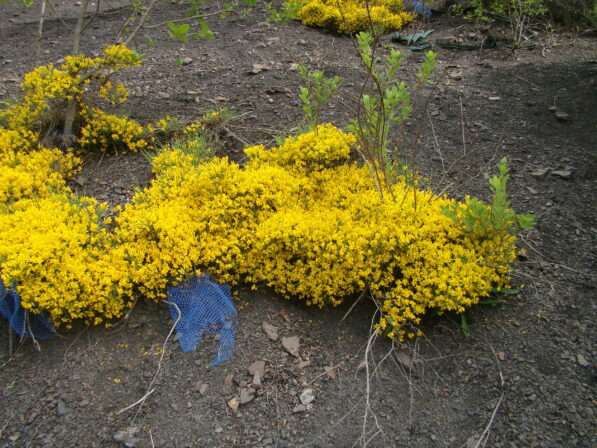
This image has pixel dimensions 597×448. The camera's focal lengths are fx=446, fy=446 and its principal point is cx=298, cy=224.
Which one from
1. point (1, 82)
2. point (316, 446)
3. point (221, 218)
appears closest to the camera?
point (316, 446)

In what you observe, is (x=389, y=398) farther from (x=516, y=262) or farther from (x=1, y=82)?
(x=1, y=82)

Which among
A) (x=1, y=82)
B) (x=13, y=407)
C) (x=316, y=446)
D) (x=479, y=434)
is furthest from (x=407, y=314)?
(x=1, y=82)

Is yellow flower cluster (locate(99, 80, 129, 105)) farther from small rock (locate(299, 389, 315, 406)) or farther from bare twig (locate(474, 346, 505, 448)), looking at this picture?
bare twig (locate(474, 346, 505, 448))

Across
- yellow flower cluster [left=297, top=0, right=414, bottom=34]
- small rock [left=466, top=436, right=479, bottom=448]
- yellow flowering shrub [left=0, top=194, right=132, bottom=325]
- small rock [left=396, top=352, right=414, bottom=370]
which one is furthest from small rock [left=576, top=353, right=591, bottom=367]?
yellow flower cluster [left=297, top=0, right=414, bottom=34]

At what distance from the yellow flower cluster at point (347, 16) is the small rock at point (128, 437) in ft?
21.2

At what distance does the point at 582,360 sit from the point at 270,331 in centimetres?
171

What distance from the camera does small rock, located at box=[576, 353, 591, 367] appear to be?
235 centimetres

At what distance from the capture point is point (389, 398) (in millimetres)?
2352

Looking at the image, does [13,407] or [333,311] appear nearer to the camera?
[13,407]

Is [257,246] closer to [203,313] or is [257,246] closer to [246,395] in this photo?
[203,313]

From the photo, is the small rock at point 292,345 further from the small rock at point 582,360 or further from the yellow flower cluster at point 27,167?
the yellow flower cluster at point 27,167

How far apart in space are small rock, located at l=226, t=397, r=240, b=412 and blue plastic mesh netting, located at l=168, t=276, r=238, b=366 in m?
0.27

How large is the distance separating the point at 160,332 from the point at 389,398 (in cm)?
136

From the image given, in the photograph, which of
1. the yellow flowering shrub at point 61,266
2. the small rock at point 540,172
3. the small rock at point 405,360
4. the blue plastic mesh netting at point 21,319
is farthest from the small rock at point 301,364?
the small rock at point 540,172
